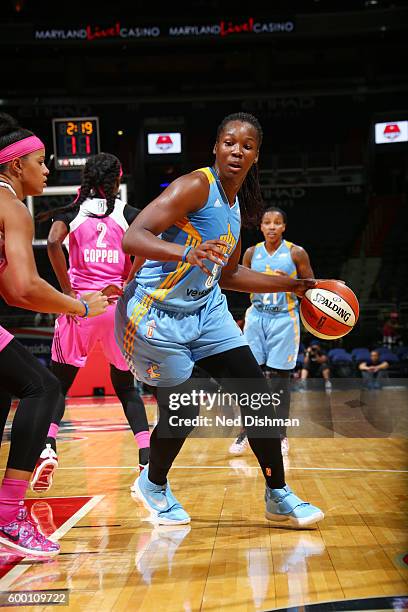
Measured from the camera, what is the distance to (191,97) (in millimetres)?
20266

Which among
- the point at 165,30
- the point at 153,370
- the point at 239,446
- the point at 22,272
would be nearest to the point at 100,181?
the point at 153,370

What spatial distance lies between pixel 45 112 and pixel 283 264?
17.4 m

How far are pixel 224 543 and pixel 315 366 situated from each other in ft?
32.4

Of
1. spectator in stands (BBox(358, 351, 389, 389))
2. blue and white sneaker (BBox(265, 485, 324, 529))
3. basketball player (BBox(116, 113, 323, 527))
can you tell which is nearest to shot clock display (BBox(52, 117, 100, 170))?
spectator in stands (BBox(358, 351, 389, 389))

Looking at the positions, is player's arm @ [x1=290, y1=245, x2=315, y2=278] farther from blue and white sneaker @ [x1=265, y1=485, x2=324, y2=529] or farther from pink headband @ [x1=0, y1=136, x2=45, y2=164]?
pink headband @ [x1=0, y1=136, x2=45, y2=164]

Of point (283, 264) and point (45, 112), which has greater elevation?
point (45, 112)

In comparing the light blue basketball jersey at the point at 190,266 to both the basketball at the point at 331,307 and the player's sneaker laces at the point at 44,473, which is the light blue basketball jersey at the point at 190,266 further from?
the player's sneaker laces at the point at 44,473

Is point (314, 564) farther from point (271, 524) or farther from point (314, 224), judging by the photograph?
point (314, 224)

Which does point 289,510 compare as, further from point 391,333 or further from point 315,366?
point 391,333

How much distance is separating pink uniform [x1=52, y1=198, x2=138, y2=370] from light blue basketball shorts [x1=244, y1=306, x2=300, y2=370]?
1895mm

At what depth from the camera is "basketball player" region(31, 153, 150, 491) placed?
437 cm

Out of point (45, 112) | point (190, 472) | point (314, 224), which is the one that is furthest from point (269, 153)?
point (190, 472)

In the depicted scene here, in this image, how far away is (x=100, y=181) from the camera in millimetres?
4551

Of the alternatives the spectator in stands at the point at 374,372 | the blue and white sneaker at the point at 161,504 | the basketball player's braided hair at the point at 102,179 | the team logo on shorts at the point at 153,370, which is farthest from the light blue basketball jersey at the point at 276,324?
the spectator in stands at the point at 374,372
